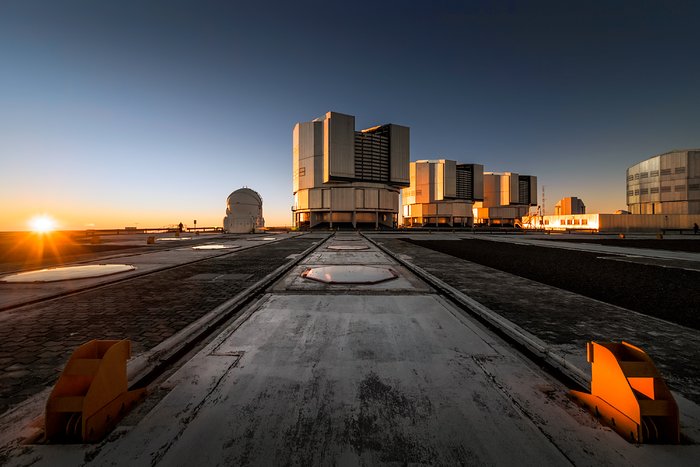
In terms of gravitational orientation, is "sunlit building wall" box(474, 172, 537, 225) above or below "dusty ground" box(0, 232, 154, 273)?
above

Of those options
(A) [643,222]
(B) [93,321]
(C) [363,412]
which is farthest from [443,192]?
(C) [363,412]

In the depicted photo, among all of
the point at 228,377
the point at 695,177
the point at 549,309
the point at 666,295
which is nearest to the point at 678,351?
the point at 549,309

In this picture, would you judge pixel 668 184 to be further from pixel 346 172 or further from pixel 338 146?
pixel 338 146

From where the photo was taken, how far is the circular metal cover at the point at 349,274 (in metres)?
7.31

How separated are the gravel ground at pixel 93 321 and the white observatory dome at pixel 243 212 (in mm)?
35732

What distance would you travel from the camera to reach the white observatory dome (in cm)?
4178

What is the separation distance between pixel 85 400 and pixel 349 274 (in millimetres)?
6458

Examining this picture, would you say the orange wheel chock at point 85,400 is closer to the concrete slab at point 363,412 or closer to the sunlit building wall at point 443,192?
the concrete slab at point 363,412

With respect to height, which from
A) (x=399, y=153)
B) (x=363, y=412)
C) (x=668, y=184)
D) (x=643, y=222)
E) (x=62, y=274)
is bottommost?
(x=363, y=412)

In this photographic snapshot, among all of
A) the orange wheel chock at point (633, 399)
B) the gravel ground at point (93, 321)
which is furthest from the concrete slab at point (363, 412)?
the gravel ground at point (93, 321)

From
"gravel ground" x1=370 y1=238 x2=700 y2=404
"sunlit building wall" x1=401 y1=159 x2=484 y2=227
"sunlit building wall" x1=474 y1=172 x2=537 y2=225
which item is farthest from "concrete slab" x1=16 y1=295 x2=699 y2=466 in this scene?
"sunlit building wall" x1=474 y1=172 x2=537 y2=225

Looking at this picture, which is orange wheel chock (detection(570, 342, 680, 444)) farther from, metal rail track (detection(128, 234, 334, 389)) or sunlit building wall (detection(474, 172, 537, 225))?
sunlit building wall (detection(474, 172, 537, 225))

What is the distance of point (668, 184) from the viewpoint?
55500 mm

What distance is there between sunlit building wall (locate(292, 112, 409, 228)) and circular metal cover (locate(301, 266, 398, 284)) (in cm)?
4738
